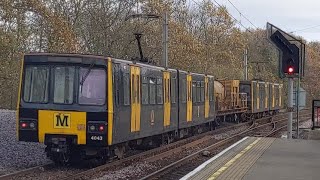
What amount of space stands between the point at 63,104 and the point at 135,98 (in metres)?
2.58

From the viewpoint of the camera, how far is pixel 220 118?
111ft

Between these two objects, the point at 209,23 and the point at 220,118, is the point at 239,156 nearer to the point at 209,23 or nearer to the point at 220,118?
the point at 220,118

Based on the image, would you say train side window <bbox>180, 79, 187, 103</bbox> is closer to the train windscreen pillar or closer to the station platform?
the station platform

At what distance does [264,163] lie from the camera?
41.5 ft

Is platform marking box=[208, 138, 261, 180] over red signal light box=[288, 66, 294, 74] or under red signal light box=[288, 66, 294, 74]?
under

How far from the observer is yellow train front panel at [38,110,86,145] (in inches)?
507

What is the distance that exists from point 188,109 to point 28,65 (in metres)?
9.82

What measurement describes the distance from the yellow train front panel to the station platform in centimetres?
296

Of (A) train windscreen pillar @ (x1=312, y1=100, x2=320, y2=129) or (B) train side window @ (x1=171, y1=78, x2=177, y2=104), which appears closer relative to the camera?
(B) train side window @ (x1=171, y1=78, x2=177, y2=104)

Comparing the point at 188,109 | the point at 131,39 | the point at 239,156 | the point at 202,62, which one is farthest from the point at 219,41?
the point at 239,156

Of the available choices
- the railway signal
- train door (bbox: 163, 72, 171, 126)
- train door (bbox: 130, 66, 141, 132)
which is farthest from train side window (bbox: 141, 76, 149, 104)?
the railway signal

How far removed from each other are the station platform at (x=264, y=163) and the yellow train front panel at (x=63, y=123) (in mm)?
2961

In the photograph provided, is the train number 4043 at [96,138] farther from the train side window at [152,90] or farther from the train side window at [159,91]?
the train side window at [159,91]

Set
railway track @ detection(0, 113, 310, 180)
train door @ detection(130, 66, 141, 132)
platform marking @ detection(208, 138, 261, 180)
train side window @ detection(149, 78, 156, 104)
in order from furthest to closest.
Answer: train side window @ detection(149, 78, 156, 104), train door @ detection(130, 66, 141, 132), railway track @ detection(0, 113, 310, 180), platform marking @ detection(208, 138, 261, 180)
